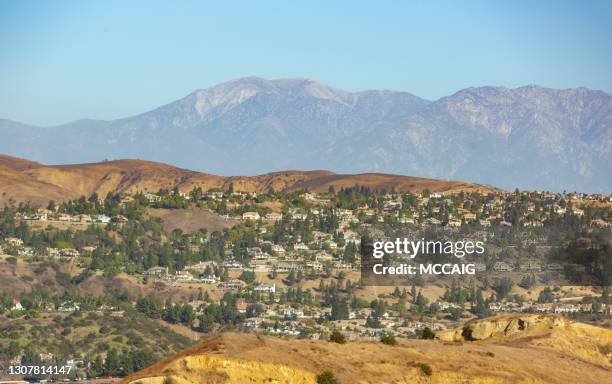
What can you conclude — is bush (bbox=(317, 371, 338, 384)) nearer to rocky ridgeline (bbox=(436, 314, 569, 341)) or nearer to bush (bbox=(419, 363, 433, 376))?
bush (bbox=(419, 363, 433, 376))

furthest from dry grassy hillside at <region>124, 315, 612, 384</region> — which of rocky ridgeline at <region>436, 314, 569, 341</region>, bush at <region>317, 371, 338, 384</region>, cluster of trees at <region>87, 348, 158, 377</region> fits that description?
cluster of trees at <region>87, 348, 158, 377</region>

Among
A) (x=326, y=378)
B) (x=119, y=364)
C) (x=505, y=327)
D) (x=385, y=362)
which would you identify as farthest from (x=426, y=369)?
(x=119, y=364)

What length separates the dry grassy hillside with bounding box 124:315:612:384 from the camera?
218 ft

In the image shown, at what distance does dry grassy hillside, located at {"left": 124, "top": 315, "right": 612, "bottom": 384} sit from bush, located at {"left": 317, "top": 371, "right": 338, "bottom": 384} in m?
0.25

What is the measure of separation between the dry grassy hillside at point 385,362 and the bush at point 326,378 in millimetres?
249

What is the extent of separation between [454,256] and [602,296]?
106 ft

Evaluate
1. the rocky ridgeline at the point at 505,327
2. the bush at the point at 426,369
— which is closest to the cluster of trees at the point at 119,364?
the rocky ridgeline at the point at 505,327

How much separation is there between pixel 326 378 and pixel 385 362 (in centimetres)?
607

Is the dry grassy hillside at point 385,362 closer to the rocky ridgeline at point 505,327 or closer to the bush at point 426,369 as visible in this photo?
the bush at point 426,369

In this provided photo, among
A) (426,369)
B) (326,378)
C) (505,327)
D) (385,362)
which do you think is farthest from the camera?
(505,327)

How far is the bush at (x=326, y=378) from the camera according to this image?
6817 cm

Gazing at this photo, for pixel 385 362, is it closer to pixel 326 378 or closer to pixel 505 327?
pixel 326 378

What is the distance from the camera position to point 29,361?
17925 centimetres

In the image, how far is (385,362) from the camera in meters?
73.8
